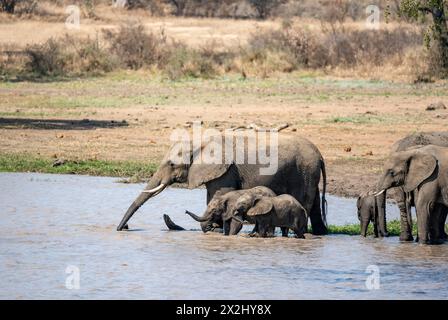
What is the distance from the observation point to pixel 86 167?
19.2 m

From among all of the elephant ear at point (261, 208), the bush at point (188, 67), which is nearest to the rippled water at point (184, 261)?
the elephant ear at point (261, 208)

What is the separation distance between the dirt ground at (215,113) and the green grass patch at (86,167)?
73cm

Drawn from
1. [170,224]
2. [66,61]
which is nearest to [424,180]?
[170,224]

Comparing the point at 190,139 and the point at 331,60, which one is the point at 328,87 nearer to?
the point at 331,60

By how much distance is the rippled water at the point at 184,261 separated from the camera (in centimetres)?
1135

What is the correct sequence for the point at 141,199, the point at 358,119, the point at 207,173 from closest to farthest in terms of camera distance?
the point at 207,173, the point at 141,199, the point at 358,119

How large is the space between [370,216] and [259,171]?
4.55ft

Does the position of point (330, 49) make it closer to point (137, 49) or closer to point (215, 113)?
point (137, 49)

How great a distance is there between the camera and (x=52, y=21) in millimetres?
50250

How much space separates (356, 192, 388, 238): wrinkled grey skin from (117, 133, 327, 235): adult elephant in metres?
0.55

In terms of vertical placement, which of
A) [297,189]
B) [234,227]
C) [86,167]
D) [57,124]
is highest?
[297,189]

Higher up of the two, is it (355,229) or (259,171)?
(259,171)

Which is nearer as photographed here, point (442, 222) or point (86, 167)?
point (442, 222)
